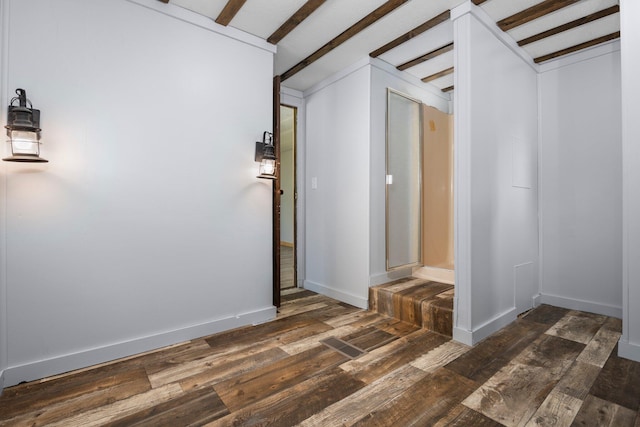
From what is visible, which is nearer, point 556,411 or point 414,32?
point 556,411

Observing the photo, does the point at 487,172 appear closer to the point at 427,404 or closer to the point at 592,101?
the point at 592,101

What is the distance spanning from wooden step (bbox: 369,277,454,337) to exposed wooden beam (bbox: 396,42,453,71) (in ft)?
7.66

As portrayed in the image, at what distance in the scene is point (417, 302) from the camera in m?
2.78

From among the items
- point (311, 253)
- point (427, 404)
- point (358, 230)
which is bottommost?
point (427, 404)

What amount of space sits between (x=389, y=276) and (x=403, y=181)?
1.08 m

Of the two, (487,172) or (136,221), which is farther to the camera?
(487,172)

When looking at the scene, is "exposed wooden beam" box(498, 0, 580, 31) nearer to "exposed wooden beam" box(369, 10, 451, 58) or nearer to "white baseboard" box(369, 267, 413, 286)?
"exposed wooden beam" box(369, 10, 451, 58)

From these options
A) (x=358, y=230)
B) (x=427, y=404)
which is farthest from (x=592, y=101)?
(x=427, y=404)

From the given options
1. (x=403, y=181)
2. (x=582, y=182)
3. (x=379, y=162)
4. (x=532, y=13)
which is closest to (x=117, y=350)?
(x=379, y=162)

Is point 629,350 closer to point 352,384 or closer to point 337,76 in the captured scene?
point 352,384

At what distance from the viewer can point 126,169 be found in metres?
2.20

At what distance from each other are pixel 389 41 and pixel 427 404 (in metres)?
2.90

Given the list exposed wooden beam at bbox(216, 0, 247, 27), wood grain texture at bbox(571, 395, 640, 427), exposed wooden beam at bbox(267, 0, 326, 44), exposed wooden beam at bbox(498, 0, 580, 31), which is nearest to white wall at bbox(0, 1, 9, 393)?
exposed wooden beam at bbox(216, 0, 247, 27)

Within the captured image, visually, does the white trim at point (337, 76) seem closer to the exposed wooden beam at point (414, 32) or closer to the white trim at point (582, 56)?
the exposed wooden beam at point (414, 32)
